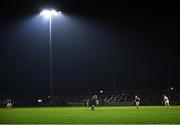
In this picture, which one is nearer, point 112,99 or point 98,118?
point 98,118

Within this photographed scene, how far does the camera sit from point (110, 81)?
252 ft

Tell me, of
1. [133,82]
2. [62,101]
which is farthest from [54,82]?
[62,101]

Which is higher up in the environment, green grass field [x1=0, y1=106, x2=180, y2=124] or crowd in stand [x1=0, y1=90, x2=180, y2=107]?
crowd in stand [x1=0, y1=90, x2=180, y2=107]

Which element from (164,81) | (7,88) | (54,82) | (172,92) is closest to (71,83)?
(54,82)

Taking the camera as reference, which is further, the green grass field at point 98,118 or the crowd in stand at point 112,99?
the crowd in stand at point 112,99

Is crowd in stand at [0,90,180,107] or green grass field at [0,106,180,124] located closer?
green grass field at [0,106,180,124]

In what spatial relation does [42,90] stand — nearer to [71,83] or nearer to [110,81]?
[71,83]

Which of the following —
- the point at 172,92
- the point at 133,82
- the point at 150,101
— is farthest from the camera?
the point at 133,82

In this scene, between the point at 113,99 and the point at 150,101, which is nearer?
the point at 150,101

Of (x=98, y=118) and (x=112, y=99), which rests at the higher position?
(x=112, y=99)

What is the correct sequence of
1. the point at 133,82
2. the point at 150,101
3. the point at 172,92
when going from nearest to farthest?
1. the point at 150,101
2. the point at 172,92
3. the point at 133,82

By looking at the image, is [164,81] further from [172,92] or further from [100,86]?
[172,92]

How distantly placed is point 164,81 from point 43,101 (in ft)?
83.6

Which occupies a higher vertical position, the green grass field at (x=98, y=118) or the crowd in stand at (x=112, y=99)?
the crowd in stand at (x=112, y=99)
